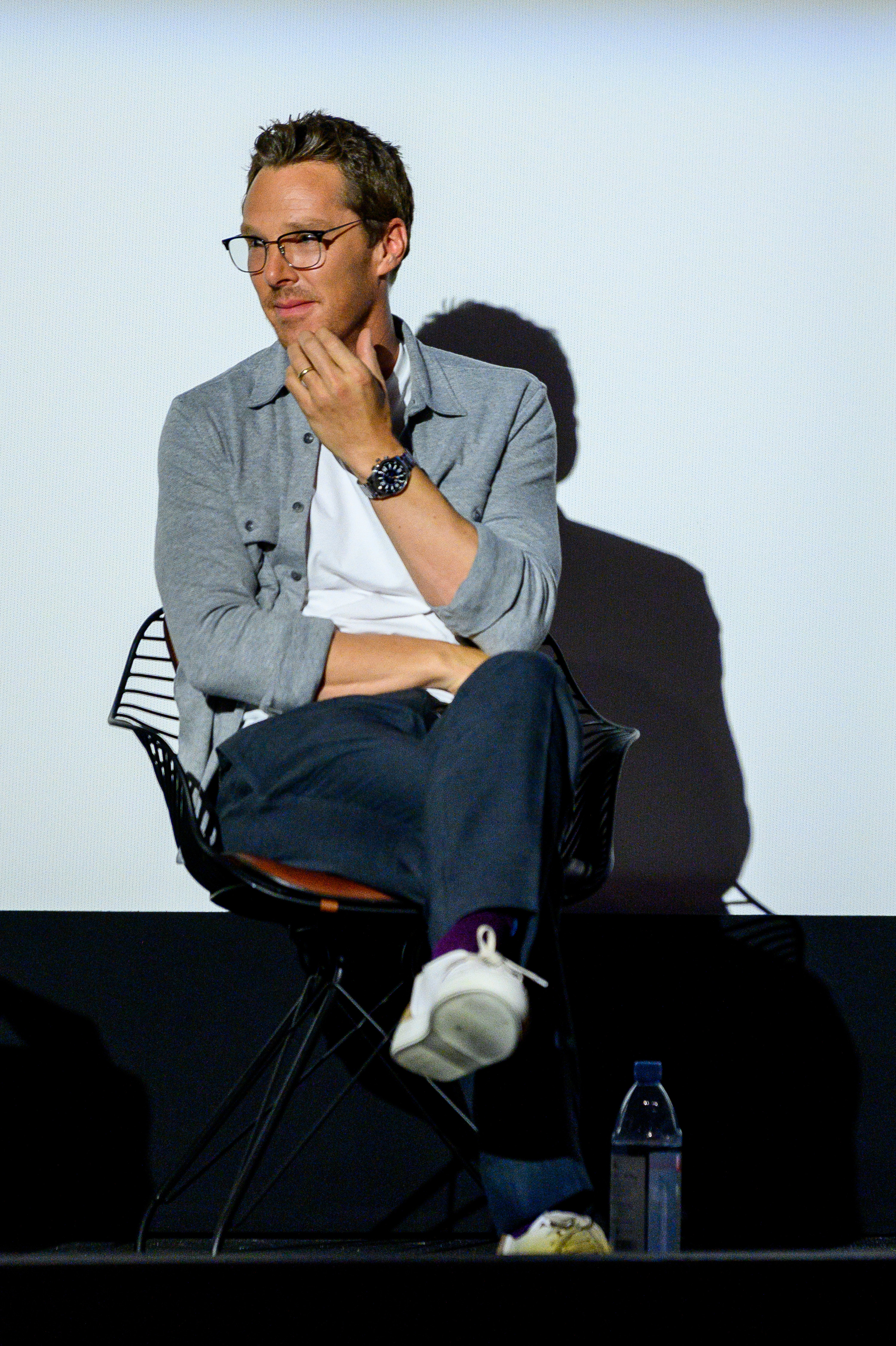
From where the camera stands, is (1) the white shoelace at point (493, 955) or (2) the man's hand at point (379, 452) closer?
(1) the white shoelace at point (493, 955)

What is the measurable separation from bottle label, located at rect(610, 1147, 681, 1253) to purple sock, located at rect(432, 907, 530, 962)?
953 mm

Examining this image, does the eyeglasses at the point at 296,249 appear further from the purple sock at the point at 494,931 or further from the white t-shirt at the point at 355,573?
the purple sock at the point at 494,931

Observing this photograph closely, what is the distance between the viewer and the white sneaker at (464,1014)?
133 cm

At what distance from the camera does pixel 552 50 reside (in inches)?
111

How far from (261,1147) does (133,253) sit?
1.69 meters

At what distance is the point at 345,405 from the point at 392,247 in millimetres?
392

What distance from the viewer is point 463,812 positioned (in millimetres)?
1492

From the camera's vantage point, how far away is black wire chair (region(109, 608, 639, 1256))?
5.65 ft

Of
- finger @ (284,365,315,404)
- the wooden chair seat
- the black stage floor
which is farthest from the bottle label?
finger @ (284,365,315,404)

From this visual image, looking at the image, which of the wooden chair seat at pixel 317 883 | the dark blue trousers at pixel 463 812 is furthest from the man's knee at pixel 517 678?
the wooden chair seat at pixel 317 883

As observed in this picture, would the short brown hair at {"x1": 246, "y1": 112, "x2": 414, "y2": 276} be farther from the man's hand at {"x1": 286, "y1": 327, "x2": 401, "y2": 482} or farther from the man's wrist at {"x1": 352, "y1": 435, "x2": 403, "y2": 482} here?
the man's wrist at {"x1": 352, "y1": 435, "x2": 403, "y2": 482}

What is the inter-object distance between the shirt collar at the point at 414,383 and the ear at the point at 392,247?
0.41ft

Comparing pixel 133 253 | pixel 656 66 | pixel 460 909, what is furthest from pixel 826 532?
pixel 460 909

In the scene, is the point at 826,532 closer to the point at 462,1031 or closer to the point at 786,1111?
the point at 786,1111
